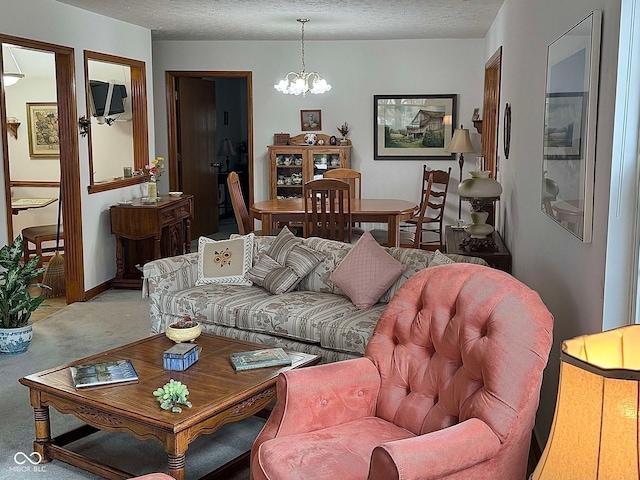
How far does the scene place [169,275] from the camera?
439 centimetres

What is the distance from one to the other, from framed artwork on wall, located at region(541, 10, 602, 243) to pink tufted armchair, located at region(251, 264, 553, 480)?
376 millimetres

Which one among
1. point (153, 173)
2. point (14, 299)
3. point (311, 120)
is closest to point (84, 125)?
point (153, 173)

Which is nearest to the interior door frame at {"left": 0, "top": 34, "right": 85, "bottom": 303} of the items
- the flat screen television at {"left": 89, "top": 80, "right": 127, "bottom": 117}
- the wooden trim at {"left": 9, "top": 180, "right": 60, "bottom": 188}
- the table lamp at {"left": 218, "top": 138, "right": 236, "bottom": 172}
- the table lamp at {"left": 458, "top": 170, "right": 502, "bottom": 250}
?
the flat screen television at {"left": 89, "top": 80, "right": 127, "bottom": 117}

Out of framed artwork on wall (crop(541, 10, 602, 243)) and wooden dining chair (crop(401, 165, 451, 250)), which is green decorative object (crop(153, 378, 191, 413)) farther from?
wooden dining chair (crop(401, 165, 451, 250))

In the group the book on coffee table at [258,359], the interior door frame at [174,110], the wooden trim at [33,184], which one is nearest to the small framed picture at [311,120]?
the interior door frame at [174,110]

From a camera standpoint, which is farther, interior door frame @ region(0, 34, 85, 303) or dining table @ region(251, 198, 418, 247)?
dining table @ region(251, 198, 418, 247)

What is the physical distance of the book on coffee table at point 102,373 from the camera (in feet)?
9.49

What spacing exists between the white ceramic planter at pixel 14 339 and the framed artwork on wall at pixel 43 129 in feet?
11.0

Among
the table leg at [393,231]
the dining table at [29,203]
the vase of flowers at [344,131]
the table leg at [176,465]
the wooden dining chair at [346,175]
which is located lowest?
the table leg at [176,465]

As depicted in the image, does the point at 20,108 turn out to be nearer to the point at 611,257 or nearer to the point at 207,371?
the point at 207,371

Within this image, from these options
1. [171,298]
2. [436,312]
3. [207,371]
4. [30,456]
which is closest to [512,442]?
[436,312]

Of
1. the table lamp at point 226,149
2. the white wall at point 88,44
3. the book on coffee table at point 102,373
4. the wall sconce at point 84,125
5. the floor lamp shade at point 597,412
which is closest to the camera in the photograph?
the floor lamp shade at point 597,412

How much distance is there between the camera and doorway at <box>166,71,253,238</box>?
8180 mm

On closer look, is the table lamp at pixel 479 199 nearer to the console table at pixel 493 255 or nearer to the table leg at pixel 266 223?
the console table at pixel 493 255
